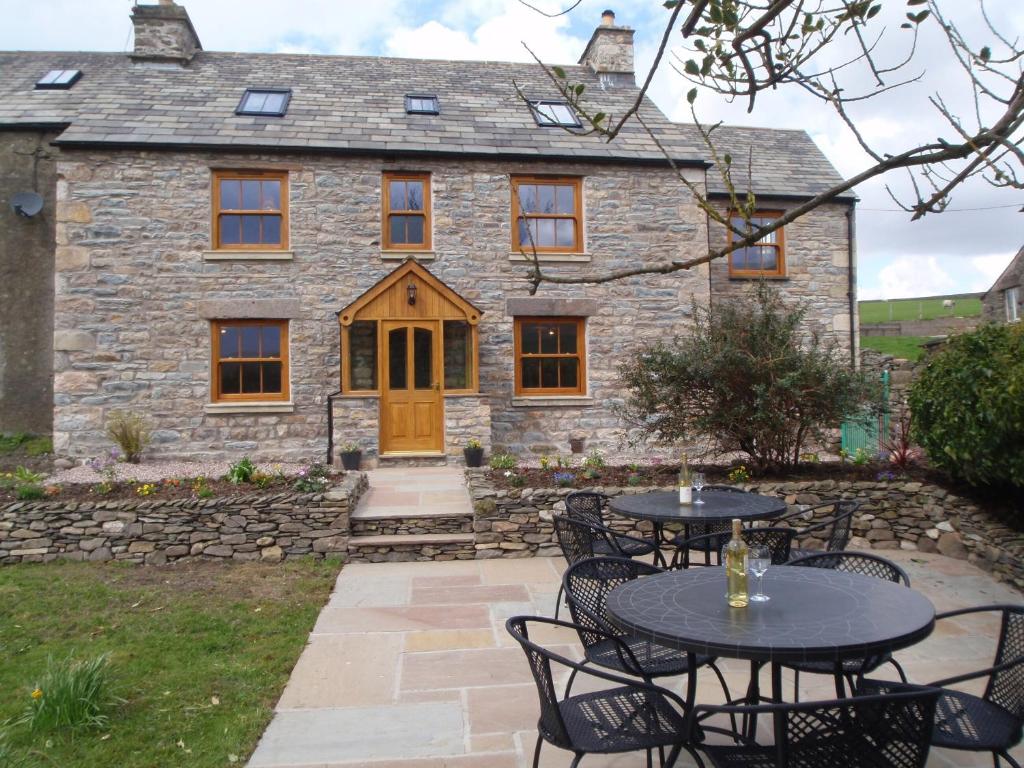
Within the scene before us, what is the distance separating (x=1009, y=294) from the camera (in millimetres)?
26219

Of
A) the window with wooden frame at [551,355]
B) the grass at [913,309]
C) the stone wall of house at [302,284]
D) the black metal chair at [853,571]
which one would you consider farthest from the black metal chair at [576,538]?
the grass at [913,309]

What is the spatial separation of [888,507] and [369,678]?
18.0 feet

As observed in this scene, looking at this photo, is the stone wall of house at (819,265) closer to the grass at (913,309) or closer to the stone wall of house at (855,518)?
the stone wall of house at (855,518)

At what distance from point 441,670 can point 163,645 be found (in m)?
1.84

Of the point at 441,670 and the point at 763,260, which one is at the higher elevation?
the point at 763,260

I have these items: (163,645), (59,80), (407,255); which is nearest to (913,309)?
(407,255)

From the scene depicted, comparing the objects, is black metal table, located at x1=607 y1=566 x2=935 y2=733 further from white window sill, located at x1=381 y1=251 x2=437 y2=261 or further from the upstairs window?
the upstairs window

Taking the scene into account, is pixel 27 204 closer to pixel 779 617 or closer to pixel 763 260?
pixel 763 260

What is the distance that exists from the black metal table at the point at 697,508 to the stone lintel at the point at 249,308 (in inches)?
315

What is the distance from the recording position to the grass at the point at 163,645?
11.2 feet

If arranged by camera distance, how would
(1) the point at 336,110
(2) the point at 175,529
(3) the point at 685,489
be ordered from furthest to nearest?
(1) the point at 336,110, (2) the point at 175,529, (3) the point at 685,489

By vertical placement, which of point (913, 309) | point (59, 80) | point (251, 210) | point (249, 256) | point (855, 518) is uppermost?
point (59, 80)

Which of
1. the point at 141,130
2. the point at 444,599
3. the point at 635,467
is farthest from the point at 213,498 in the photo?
the point at 141,130

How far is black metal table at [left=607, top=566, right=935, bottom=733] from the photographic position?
249cm
